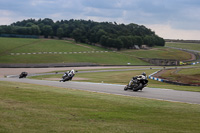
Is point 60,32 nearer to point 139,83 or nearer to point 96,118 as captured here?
point 139,83

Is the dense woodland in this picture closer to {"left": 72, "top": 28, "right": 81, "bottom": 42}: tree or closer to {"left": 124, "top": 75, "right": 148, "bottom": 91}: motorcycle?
{"left": 72, "top": 28, "right": 81, "bottom": 42}: tree

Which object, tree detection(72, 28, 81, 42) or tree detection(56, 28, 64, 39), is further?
tree detection(56, 28, 64, 39)

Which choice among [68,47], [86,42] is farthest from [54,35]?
[68,47]

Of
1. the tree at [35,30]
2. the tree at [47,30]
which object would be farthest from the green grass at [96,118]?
the tree at [47,30]

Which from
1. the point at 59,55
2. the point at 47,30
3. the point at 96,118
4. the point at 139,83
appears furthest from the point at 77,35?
the point at 96,118

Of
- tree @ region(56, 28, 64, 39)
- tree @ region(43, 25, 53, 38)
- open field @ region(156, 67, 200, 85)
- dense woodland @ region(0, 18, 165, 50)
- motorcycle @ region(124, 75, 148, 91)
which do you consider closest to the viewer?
motorcycle @ region(124, 75, 148, 91)

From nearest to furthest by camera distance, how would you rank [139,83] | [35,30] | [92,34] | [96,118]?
[96,118], [139,83], [92,34], [35,30]

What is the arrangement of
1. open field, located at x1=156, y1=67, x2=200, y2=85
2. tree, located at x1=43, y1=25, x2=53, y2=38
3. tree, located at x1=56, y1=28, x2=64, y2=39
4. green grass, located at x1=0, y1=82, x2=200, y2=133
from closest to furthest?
green grass, located at x1=0, y1=82, x2=200, y2=133 → open field, located at x1=156, y1=67, x2=200, y2=85 → tree, located at x1=56, y1=28, x2=64, y2=39 → tree, located at x1=43, y1=25, x2=53, y2=38

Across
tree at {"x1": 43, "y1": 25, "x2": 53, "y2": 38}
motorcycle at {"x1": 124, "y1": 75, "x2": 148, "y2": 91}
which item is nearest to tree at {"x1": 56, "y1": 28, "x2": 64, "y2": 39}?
tree at {"x1": 43, "y1": 25, "x2": 53, "y2": 38}

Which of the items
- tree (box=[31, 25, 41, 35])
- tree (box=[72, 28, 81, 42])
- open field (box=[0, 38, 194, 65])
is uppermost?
tree (box=[31, 25, 41, 35])

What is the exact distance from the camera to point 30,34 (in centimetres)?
17462

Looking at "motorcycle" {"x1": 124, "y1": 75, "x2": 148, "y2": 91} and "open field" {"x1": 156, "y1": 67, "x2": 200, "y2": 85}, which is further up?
"motorcycle" {"x1": 124, "y1": 75, "x2": 148, "y2": 91}

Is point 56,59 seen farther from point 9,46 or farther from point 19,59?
point 9,46

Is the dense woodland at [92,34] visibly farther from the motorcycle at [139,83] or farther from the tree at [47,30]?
the motorcycle at [139,83]
